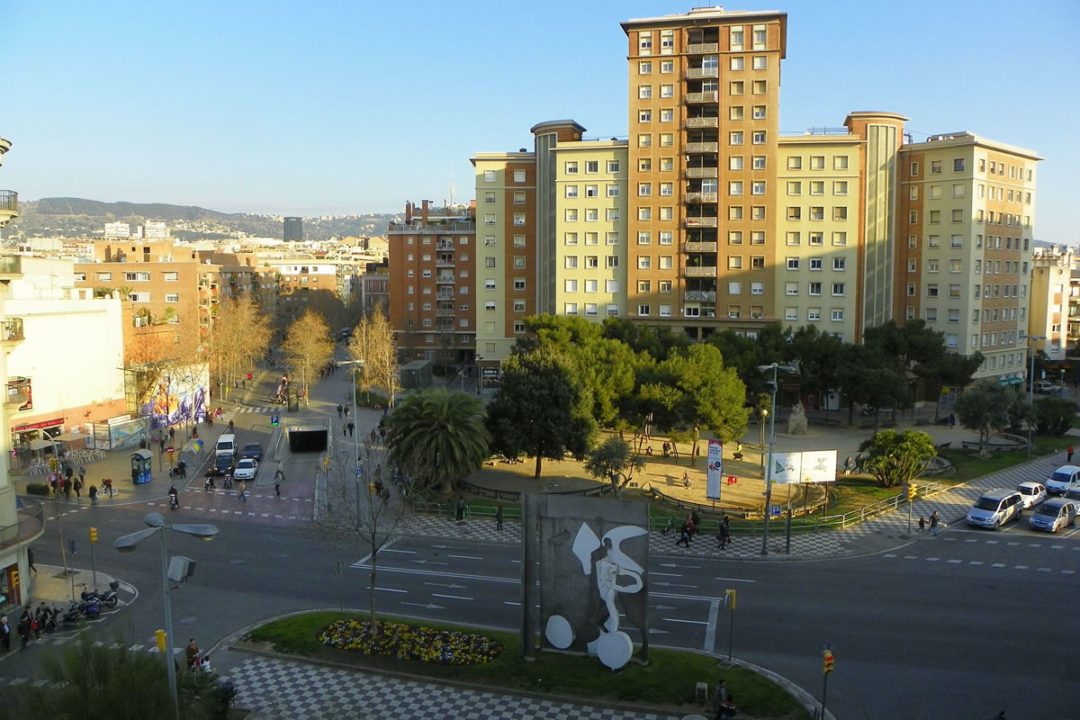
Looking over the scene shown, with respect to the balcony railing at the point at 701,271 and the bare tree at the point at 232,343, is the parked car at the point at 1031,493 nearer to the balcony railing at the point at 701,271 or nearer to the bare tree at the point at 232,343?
the balcony railing at the point at 701,271

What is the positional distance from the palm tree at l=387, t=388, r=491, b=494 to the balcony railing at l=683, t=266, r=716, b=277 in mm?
34299

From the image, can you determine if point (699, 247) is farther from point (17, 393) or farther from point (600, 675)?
point (600, 675)

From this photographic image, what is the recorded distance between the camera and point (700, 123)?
64.1 m

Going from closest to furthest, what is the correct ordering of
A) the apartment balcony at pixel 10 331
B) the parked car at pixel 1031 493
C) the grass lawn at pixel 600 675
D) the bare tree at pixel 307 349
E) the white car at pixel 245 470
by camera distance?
the grass lawn at pixel 600 675 < the apartment balcony at pixel 10 331 < the parked car at pixel 1031 493 < the white car at pixel 245 470 < the bare tree at pixel 307 349

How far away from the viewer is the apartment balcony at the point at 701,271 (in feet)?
214

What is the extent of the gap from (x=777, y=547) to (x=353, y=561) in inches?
589

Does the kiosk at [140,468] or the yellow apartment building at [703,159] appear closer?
the kiosk at [140,468]

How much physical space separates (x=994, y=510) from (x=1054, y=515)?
203 cm

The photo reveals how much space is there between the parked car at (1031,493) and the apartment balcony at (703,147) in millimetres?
36117

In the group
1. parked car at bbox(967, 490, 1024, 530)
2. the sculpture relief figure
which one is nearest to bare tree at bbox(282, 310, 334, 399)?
the sculpture relief figure

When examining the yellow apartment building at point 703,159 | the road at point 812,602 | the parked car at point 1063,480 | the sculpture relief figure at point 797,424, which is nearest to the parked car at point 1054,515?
the road at point 812,602

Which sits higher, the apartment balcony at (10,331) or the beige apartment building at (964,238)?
the beige apartment building at (964,238)

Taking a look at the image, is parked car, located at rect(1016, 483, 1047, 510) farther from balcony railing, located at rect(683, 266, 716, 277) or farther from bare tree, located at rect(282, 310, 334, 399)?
bare tree, located at rect(282, 310, 334, 399)

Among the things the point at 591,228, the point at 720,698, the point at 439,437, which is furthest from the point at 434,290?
the point at 720,698
